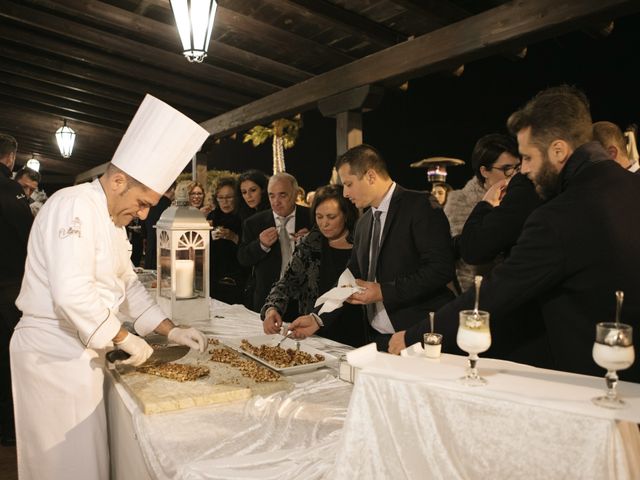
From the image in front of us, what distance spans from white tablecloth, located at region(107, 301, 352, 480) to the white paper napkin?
0.31 meters

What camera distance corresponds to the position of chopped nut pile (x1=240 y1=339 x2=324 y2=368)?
83.0 inches

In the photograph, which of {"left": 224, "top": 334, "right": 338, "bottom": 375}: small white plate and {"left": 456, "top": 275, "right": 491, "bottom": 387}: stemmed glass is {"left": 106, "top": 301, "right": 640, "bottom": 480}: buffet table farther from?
{"left": 224, "top": 334, "right": 338, "bottom": 375}: small white plate

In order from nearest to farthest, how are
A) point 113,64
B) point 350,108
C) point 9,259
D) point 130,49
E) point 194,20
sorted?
1. point 194,20
2. point 9,259
3. point 350,108
4. point 130,49
5. point 113,64

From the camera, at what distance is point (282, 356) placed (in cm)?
217

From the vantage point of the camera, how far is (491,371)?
55.3 inches

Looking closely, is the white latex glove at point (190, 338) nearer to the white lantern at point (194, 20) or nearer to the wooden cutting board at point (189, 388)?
the wooden cutting board at point (189, 388)

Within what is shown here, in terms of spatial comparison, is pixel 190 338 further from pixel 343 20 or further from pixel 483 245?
pixel 343 20

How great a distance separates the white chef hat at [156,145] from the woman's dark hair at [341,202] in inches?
37.7

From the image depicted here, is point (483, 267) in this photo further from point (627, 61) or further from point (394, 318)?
point (627, 61)

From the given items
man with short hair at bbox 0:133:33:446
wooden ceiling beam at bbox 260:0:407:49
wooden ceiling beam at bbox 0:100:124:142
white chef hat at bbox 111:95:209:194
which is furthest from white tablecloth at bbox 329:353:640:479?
wooden ceiling beam at bbox 0:100:124:142

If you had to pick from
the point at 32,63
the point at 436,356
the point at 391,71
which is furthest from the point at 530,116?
the point at 32,63

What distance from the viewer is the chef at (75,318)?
1.72 m

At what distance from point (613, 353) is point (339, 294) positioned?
1.25m

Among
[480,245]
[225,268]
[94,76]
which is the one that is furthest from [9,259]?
[480,245]
